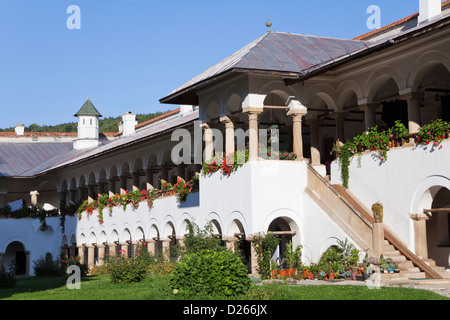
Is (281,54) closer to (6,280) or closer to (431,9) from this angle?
(431,9)

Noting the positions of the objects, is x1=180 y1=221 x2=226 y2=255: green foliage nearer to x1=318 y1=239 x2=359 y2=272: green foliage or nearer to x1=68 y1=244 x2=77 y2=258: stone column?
x1=318 y1=239 x2=359 y2=272: green foliage

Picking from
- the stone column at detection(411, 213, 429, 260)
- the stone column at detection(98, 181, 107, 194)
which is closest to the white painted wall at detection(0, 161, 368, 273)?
the stone column at detection(411, 213, 429, 260)

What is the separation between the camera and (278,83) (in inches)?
734

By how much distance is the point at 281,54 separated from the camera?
62.5 ft

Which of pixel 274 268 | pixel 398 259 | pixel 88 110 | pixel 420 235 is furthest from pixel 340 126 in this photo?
pixel 88 110

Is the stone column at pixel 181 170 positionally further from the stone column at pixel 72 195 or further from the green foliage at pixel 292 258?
the stone column at pixel 72 195

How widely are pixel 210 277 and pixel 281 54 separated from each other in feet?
30.9

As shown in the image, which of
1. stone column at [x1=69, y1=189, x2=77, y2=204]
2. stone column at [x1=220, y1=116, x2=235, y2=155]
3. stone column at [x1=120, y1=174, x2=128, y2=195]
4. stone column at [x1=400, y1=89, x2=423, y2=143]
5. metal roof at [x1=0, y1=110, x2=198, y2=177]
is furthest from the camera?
metal roof at [x1=0, y1=110, x2=198, y2=177]

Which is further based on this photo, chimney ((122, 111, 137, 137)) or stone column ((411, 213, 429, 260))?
chimney ((122, 111, 137, 137))

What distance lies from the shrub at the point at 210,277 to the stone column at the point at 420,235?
5958mm

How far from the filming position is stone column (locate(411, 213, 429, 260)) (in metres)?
15.8

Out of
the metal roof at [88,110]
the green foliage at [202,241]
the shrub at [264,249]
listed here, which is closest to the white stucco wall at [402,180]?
the shrub at [264,249]

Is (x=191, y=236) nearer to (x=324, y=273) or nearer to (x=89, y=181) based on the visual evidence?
(x=324, y=273)

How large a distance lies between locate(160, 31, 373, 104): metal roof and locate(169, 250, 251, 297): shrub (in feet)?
23.2
